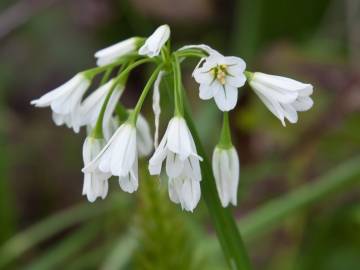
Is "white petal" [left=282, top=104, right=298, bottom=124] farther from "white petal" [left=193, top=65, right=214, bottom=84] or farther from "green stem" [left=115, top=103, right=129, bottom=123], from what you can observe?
"green stem" [left=115, top=103, right=129, bottom=123]

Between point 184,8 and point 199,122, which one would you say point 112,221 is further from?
point 184,8

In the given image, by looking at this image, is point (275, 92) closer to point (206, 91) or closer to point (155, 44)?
point (206, 91)

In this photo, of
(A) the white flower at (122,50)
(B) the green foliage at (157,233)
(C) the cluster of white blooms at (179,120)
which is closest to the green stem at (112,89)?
(C) the cluster of white blooms at (179,120)

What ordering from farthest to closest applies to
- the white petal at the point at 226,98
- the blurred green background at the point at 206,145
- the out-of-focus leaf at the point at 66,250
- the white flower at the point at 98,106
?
the out-of-focus leaf at the point at 66,250 → the blurred green background at the point at 206,145 → the white flower at the point at 98,106 → the white petal at the point at 226,98

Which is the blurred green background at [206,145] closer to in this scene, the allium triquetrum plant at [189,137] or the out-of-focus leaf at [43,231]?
the out-of-focus leaf at [43,231]

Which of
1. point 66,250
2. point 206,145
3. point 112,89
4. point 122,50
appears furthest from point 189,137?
point 206,145

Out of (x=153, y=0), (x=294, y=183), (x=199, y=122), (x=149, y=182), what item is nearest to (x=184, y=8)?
(x=153, y=0)
